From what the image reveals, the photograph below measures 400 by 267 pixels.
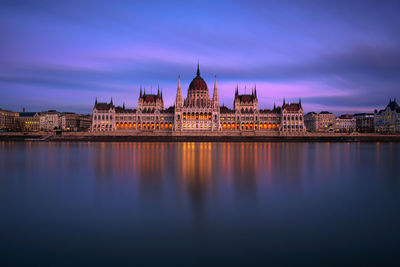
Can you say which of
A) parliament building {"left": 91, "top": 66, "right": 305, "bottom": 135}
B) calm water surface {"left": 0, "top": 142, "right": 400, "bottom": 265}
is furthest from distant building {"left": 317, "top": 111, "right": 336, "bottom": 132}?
calm water surface {"left": 0, "top": 142, "right": 400, "bottom": 265}

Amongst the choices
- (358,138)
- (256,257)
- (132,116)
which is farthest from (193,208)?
(132,116)

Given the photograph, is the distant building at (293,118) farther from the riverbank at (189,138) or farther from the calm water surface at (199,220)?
the calm water surface at (199,220)

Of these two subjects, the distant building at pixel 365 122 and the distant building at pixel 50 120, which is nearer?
the distant building at pixel 365 122

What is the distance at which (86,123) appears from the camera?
528ft

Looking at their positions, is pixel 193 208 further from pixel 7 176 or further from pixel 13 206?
pixel 7 176

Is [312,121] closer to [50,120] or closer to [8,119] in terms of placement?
[50,120]

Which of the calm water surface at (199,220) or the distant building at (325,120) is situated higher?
the distant building at (325,120)

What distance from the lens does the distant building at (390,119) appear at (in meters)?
114

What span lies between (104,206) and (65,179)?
838cm

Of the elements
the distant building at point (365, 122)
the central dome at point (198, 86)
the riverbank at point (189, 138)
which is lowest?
the riverbank at point (189, 138)

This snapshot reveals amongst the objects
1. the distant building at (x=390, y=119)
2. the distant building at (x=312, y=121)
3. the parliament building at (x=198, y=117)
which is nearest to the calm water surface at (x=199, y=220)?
the parliament building at (x=198, y=117)

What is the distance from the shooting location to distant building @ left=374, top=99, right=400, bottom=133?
11381 centimetres

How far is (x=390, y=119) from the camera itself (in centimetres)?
11706

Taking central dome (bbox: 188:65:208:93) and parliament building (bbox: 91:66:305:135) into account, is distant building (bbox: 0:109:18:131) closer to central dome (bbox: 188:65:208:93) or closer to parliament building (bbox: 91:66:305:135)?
parliament building (bbox: 91:66:305:135)
